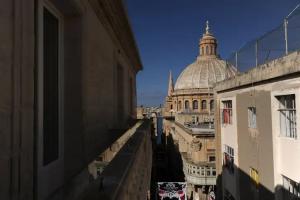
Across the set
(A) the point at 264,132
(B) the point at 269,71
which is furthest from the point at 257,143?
(B) the point at 269,71

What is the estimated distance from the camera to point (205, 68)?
64.8 meters

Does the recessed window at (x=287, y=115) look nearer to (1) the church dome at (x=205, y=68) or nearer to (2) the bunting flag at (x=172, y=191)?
(2) the bunting flag at (x=172, y=191)

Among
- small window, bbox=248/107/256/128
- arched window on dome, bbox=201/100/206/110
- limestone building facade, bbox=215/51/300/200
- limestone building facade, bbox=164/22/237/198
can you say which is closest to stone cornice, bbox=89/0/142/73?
limestone building facade, bbox=215/51/300/200

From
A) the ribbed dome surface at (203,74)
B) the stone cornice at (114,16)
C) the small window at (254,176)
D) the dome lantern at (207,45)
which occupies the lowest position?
the small window at (254,176)

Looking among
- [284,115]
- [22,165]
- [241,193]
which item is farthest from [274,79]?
[22,165]

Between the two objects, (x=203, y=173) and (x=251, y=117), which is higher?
(x=251, y=117)

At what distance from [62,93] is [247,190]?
1082 centimetres

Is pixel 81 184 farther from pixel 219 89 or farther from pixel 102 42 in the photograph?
pixel 219 89

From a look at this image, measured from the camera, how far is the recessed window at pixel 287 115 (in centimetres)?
903

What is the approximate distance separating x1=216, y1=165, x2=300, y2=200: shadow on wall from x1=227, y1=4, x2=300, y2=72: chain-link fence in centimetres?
427

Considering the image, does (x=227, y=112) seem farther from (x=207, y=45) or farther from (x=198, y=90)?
(x=207, y=45)

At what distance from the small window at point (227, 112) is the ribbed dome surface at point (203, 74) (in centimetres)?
4625

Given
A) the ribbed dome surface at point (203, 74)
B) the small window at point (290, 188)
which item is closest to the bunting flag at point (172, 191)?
the small window at point (290, 188)

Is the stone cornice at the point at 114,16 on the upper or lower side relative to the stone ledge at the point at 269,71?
upper
